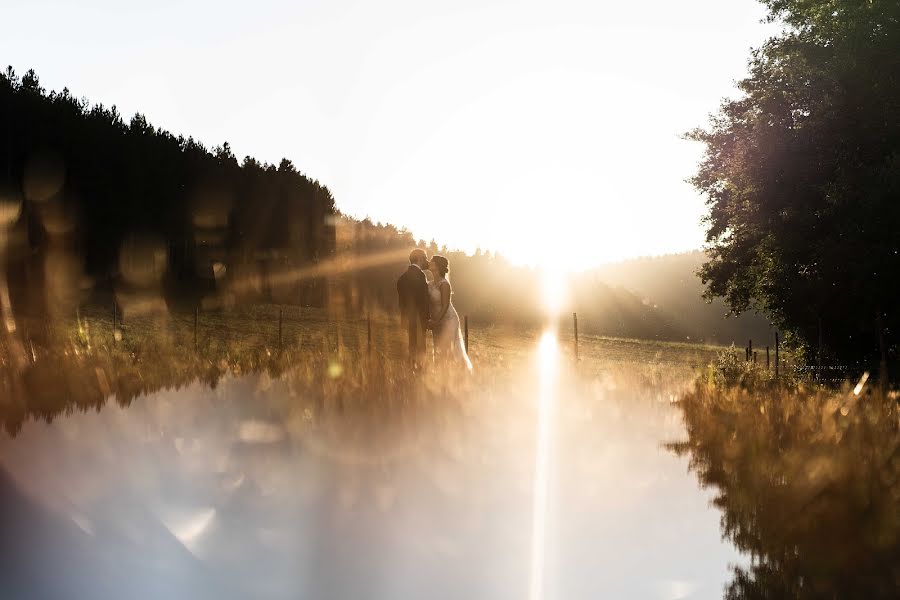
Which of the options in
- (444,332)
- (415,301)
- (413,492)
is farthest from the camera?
(444,332)

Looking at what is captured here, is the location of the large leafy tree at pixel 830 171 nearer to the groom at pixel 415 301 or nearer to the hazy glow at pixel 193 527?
the groom at pixel 415 301

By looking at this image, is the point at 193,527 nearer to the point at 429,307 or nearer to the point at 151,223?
the point at 429,307

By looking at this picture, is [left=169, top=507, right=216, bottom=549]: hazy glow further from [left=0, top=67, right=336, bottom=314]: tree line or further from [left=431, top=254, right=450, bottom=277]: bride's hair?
[left=0, top=67, right=336, bottom=314]: tree line

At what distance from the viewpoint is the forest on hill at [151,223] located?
4700 cm

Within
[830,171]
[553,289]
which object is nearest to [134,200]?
[830,171]

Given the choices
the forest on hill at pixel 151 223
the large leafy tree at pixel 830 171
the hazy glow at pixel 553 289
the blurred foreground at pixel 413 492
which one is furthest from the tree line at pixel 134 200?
the hazy glow at pixel 553 289

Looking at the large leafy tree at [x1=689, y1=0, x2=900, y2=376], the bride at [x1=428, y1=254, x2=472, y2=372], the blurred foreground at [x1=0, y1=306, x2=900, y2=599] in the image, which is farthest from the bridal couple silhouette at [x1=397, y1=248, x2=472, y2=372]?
the large leafy tree at [x1=689, y1=0, x2=900, y2=376]

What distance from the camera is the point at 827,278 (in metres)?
24.7

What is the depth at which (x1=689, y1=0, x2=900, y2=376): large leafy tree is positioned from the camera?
23328mm

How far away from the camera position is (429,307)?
13578mm

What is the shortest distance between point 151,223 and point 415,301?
45.6 m

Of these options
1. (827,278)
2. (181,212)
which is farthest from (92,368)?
(181,212)

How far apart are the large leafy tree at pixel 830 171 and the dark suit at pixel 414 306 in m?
15.1

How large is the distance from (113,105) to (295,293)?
21176 mm
